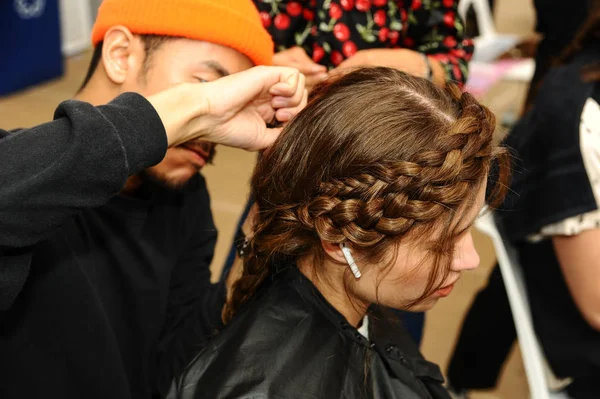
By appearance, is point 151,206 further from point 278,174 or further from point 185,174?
point 278,174

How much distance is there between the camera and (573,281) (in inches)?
55.5

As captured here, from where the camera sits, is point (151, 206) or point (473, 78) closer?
point (151, 206)

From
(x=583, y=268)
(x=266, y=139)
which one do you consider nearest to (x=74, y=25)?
(x=266, y=139)

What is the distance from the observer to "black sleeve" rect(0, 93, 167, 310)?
796 millimetres

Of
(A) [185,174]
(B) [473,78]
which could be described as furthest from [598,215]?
(B) [473,78]


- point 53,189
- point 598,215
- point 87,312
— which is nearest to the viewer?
point 53,189

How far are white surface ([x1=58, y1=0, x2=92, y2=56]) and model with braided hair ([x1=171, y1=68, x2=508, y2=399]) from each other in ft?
13.1

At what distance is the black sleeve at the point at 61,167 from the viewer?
80 cm

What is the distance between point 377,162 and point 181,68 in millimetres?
422

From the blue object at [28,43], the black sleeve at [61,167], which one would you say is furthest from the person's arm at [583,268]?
the blue object at [28,43]

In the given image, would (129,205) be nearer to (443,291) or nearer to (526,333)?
(443,291)

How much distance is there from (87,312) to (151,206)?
26 centimetres

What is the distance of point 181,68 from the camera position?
3.81 ft

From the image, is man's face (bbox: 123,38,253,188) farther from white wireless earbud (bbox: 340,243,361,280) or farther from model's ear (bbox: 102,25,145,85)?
white wireless earbud (bbox: 340,243,361,280)
